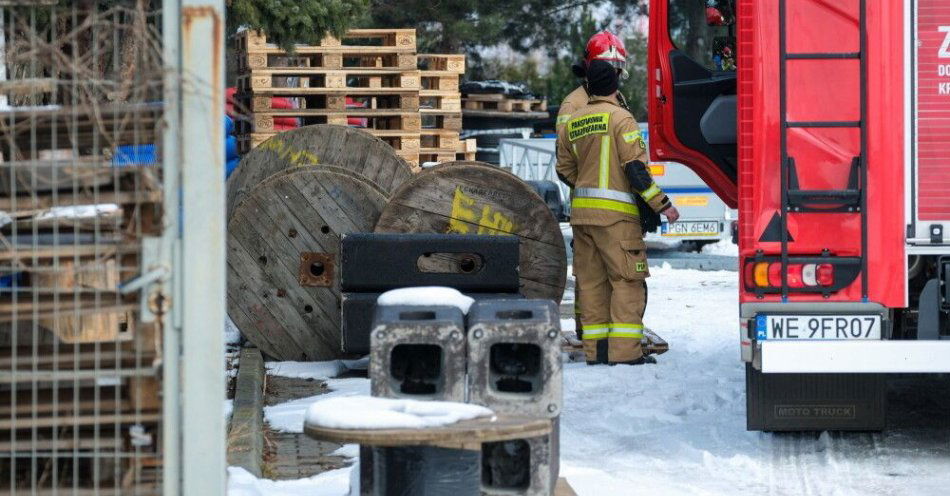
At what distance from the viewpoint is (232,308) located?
32.4ft

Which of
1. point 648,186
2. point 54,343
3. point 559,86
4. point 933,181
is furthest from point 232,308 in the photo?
point 559,86

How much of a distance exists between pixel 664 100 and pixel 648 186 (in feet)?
2.09

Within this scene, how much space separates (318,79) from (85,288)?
8.64 meters

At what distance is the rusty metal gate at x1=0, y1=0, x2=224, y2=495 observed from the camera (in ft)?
14.0

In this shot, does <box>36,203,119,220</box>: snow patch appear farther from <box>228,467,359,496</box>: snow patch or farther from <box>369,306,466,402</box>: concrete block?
<box>228,467,359,496</box>: snow patch

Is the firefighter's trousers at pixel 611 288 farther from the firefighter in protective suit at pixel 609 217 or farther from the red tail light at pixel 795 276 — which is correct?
the red tail light at pixel 795 276

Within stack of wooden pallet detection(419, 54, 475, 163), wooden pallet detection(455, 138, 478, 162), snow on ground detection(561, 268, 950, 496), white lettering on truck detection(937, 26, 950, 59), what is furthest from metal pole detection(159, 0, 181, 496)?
wooden pallet detection(455, 138, 478, 162)

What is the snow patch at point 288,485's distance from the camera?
602 cm

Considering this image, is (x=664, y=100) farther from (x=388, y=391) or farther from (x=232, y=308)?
(x=388, y=391)

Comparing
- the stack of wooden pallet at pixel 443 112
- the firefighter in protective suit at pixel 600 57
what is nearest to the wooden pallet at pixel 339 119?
the stack of wooden pallet at pixel 443 112

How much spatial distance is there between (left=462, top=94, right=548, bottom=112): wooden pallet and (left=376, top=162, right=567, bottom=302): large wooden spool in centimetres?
1606

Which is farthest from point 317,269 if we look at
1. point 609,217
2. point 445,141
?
point 445,141

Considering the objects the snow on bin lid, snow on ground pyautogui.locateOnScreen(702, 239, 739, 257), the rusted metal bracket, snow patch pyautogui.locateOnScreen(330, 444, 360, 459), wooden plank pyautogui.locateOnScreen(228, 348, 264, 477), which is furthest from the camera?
snow on ground pyautogui.locateOnScreen(702, 239, 739, 257)

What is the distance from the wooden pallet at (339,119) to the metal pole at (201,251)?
25.6 ft
